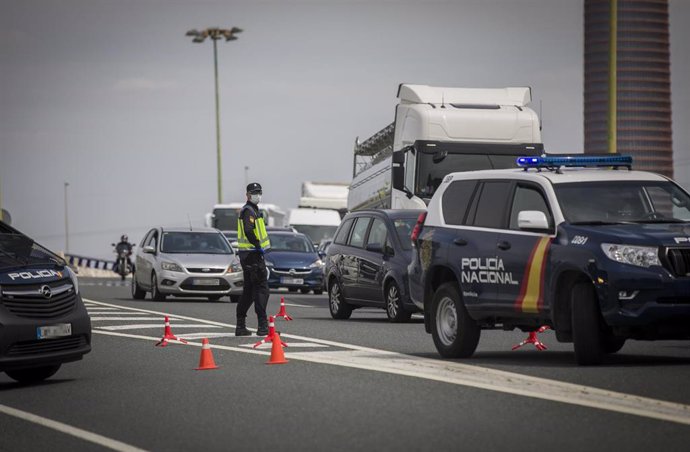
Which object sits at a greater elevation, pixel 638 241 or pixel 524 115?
pixel 524 115

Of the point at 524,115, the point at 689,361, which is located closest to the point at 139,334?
the point at 689,361

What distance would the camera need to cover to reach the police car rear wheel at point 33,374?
1375 cm

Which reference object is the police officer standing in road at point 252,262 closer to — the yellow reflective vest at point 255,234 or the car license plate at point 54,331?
the yellow reflective vest at point 255,234

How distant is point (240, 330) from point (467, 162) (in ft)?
29.8

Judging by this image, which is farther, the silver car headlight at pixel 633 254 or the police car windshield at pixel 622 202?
the police car windshield at pixel 622 202

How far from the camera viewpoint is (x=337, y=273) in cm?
2417

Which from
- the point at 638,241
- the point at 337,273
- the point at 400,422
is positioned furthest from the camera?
the point at 337,273

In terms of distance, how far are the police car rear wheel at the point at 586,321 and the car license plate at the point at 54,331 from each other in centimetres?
459

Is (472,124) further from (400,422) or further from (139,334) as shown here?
(400,422)

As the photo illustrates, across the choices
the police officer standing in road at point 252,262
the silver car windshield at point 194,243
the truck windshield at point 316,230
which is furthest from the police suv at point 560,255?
the truck windshield at point 316,230

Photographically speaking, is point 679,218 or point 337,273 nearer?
point 679,218

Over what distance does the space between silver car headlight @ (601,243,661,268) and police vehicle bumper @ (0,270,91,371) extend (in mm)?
4852

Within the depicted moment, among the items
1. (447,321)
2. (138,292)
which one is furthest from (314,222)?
(447,321)

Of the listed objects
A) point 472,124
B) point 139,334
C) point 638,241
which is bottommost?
point 139,334
